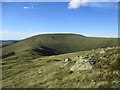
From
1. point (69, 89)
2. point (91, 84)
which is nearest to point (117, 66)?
point (91, 84)

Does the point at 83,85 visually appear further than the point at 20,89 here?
No

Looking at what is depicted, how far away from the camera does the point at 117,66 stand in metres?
18.9

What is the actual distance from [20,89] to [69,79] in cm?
696

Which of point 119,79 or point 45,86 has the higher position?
point 119,79

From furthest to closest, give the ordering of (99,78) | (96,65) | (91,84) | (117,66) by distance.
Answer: (96,65) → (117,66) → (99,78) → (91,84)

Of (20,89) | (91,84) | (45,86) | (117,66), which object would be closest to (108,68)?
(117,66)

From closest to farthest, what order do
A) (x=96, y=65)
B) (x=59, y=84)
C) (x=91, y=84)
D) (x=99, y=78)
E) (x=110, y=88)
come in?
(x=110, y=88), (x=91, y=84), (x=99, y=78), (x=59, y=84), (x=96, y=65)

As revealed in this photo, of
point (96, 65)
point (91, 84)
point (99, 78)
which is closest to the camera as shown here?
point (91, 84)

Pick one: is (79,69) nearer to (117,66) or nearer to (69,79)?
(69,79)

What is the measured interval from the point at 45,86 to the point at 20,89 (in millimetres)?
3933

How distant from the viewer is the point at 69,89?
15258 millimetres

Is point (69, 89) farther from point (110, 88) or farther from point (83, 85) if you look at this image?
point (110, 88)

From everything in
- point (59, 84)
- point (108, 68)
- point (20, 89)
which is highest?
point (108, 68)

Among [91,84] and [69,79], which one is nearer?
[91,84]
